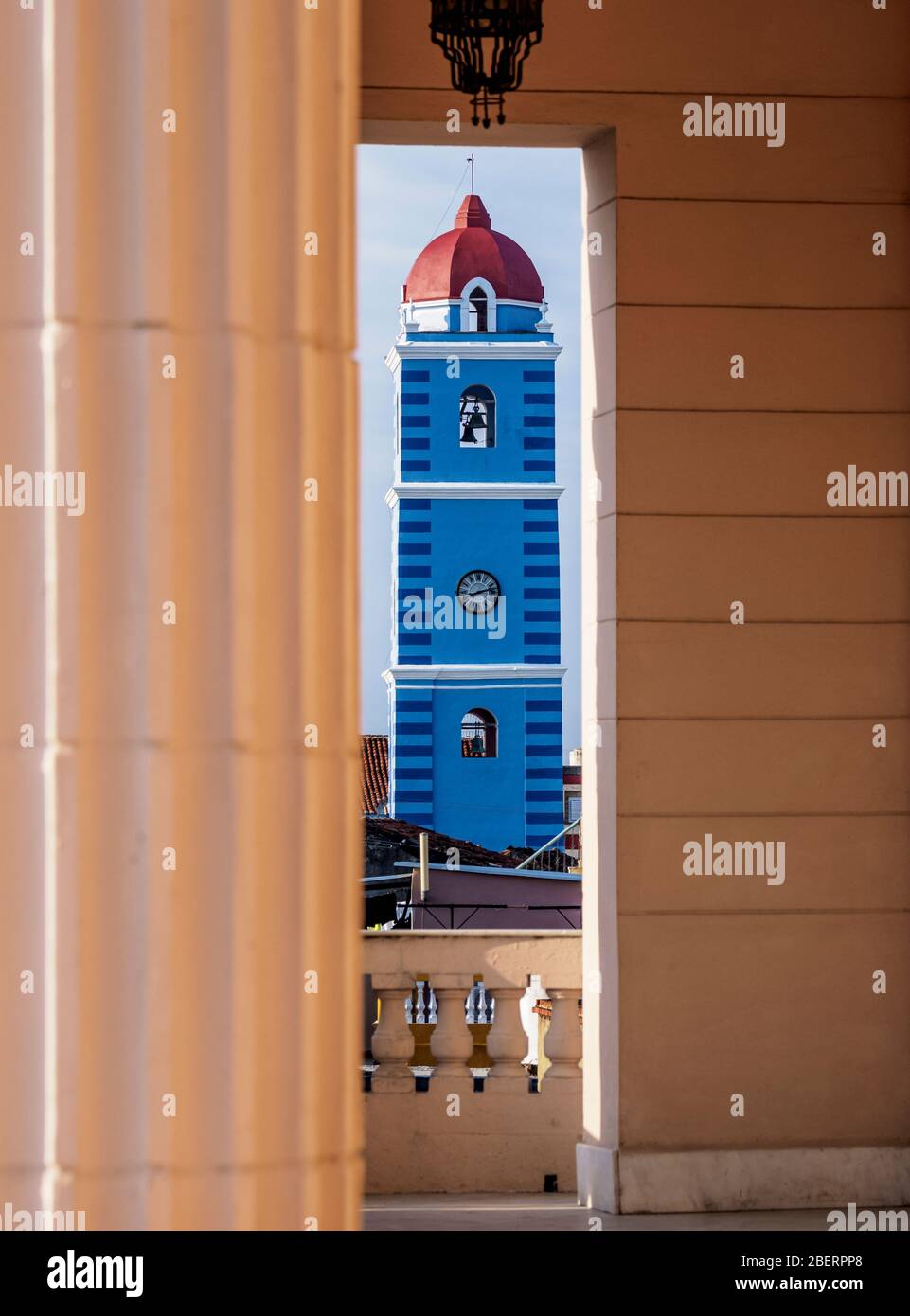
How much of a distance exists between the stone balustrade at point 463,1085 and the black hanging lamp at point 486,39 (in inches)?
96.7

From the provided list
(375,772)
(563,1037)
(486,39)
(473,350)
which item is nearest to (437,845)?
(375,772)

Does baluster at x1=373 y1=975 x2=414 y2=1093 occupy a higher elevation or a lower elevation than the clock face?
lower

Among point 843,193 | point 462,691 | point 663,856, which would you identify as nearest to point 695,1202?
point 663,856

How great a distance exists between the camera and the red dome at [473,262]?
26.5m

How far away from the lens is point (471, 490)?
2777cm

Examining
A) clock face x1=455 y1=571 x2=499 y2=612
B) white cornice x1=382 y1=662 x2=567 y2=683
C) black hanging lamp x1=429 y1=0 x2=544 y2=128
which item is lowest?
white cornice x1=382 y1=662 x2=567 y2=683

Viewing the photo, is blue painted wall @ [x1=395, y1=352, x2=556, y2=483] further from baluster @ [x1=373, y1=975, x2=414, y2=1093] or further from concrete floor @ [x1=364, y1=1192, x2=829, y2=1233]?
concrete floor @ [x1=364, y1=1192, x2=829, y2=1233]

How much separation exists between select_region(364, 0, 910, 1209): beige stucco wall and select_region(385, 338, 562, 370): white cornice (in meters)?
22.0

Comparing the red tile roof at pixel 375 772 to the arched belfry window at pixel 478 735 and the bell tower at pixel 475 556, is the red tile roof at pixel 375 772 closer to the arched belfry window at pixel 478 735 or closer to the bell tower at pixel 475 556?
the bell tower at pixel 475 556

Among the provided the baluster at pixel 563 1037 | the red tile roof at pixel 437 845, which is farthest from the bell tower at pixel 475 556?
the baluster at pixel 563 1037

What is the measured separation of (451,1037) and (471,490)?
23.3m

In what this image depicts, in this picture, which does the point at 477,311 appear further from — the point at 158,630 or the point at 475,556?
the point at 158,630

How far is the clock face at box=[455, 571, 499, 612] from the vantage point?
27.9m

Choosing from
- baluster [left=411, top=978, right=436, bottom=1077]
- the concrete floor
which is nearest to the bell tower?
baluster [left=411, top=978, right=436, bottom=1077]
